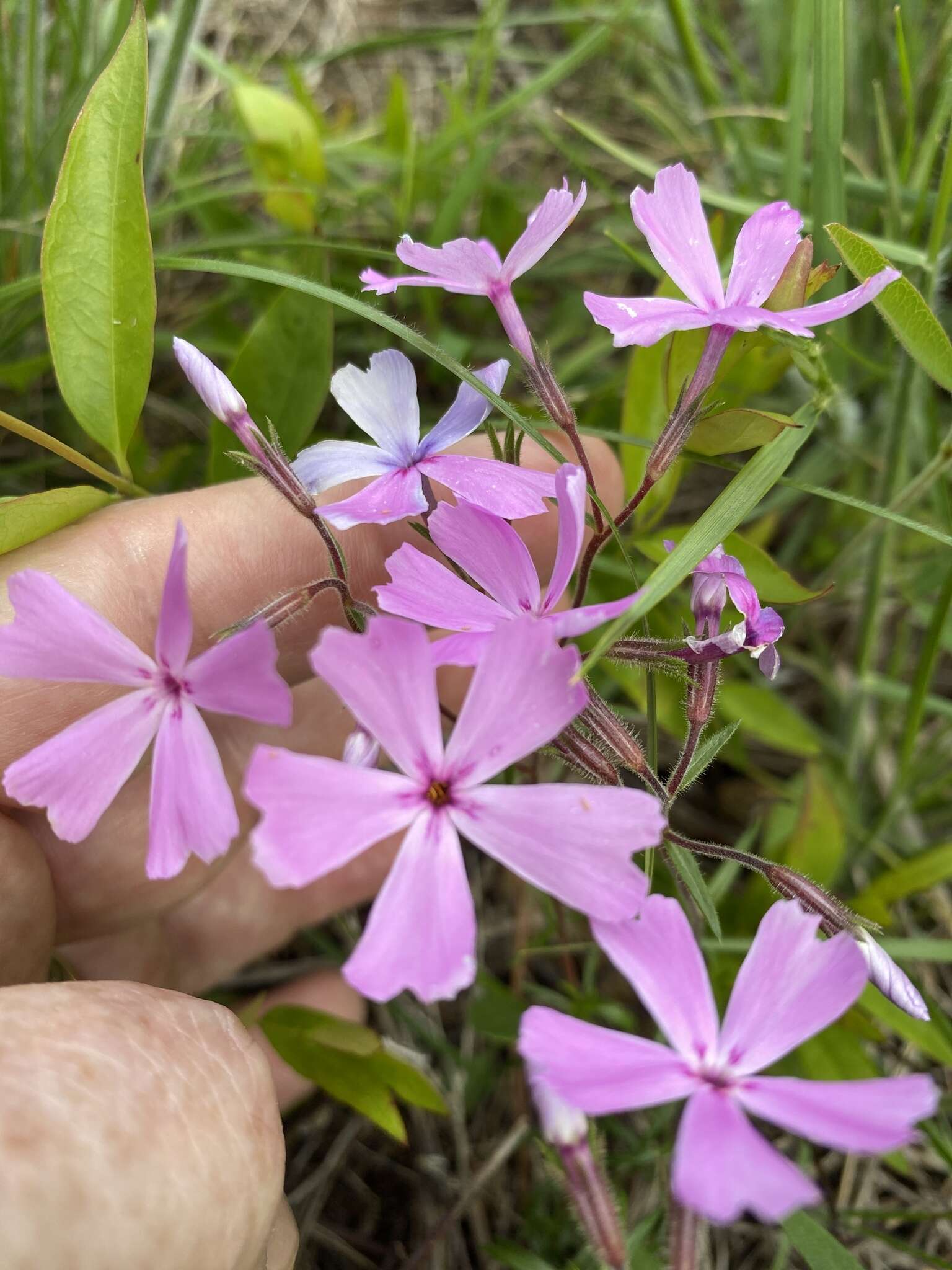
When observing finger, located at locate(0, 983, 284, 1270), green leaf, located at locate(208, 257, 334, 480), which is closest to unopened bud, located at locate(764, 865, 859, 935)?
finger, located at locate(0, 983, 284, 1270)

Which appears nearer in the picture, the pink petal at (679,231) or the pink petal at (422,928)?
the pink petal at (422,928)

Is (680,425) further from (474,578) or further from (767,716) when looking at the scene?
(767,716)

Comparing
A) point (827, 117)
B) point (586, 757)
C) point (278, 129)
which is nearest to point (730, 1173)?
point (586, 757)

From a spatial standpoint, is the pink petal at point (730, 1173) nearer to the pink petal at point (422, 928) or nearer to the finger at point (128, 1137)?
the pink petal at point (422, 928)

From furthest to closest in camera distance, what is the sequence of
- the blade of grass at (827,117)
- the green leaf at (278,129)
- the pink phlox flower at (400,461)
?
the green leaf at (278,129) → the blade of grass at (827,117) → the pink phlox flower at (400,461)

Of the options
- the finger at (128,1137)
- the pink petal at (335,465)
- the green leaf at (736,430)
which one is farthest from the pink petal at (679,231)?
the finger at (128,1137)

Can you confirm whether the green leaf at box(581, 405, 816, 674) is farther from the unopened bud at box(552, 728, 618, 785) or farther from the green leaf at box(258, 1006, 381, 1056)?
the green leaf at box(258, 1006, 381, 1056)

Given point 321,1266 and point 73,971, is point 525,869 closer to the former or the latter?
point 73,971

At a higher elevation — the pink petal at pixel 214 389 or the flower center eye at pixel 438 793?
the pink petal at pixel 214 389
